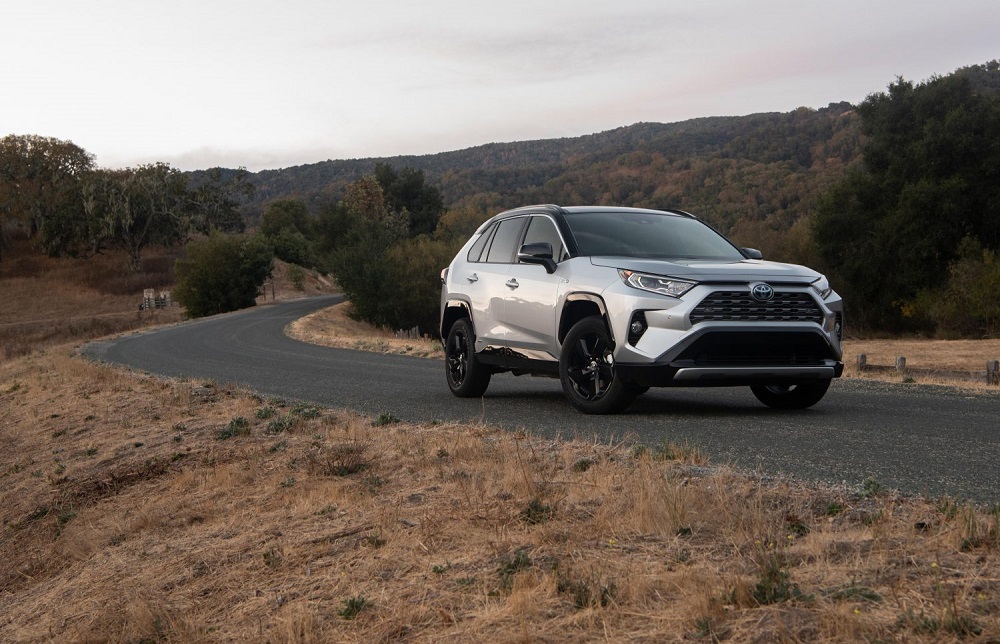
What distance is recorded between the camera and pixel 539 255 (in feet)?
32.3

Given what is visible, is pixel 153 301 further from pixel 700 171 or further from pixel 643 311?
pixel 643 311

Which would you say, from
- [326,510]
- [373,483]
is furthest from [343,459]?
[326,510]

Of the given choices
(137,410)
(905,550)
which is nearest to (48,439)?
(137,410)

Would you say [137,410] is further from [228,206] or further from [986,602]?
[228,206]

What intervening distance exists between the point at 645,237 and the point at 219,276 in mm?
75547

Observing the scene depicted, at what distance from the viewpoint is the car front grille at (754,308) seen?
29.0ft

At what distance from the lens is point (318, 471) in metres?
7.55

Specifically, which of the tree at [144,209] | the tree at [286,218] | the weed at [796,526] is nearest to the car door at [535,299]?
the weed at [796,526]

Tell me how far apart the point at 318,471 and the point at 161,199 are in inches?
4159

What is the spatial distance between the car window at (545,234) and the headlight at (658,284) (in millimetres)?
1195

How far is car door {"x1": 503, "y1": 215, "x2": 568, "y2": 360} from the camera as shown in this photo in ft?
32.9

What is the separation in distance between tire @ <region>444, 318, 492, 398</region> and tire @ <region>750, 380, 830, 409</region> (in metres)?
3.09

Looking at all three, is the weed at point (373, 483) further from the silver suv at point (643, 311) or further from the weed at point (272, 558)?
the silver suv at point (643, 311)

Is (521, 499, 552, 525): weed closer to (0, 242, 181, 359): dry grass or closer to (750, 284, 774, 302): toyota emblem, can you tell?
(750, 284, 774, 302): toyota emblem
